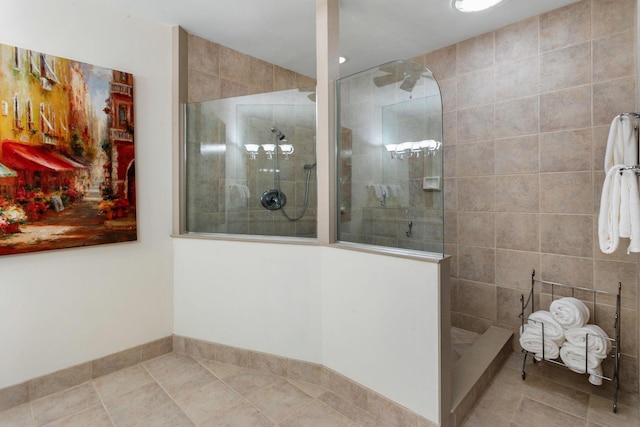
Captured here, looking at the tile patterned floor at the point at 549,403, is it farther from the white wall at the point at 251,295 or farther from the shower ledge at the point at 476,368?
the white wall at the point at 251,295

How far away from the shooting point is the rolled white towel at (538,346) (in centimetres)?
191

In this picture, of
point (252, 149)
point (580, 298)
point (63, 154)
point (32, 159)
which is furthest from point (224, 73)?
point (580, 298)

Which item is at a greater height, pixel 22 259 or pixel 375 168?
pixel 375 168

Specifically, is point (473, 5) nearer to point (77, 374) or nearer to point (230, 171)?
point (230, 171)

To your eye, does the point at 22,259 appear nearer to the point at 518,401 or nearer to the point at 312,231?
the point at 312,231

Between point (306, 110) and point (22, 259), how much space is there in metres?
Answer: 1.81

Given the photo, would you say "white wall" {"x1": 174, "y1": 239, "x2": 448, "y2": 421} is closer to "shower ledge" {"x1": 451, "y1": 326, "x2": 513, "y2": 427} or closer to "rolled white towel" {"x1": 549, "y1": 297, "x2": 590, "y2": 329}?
"shower ledge" {"x1": 451, "y1": 326, "x2": 513, "y2": 427}

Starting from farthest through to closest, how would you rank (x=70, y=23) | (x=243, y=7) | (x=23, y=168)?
(x=243, y=7), (x=70, y=23), (x=23, y=168)

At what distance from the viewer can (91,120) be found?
6.47 ft

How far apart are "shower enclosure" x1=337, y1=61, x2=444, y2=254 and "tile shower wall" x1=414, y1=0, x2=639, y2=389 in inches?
44.7

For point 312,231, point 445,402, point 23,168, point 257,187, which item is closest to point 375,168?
point 312,231

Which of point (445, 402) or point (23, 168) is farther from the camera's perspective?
point (23, 168)

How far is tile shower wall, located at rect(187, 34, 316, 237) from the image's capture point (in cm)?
207

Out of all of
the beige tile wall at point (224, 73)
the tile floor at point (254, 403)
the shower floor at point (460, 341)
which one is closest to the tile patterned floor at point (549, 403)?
the tile floor at point (254, 403)
